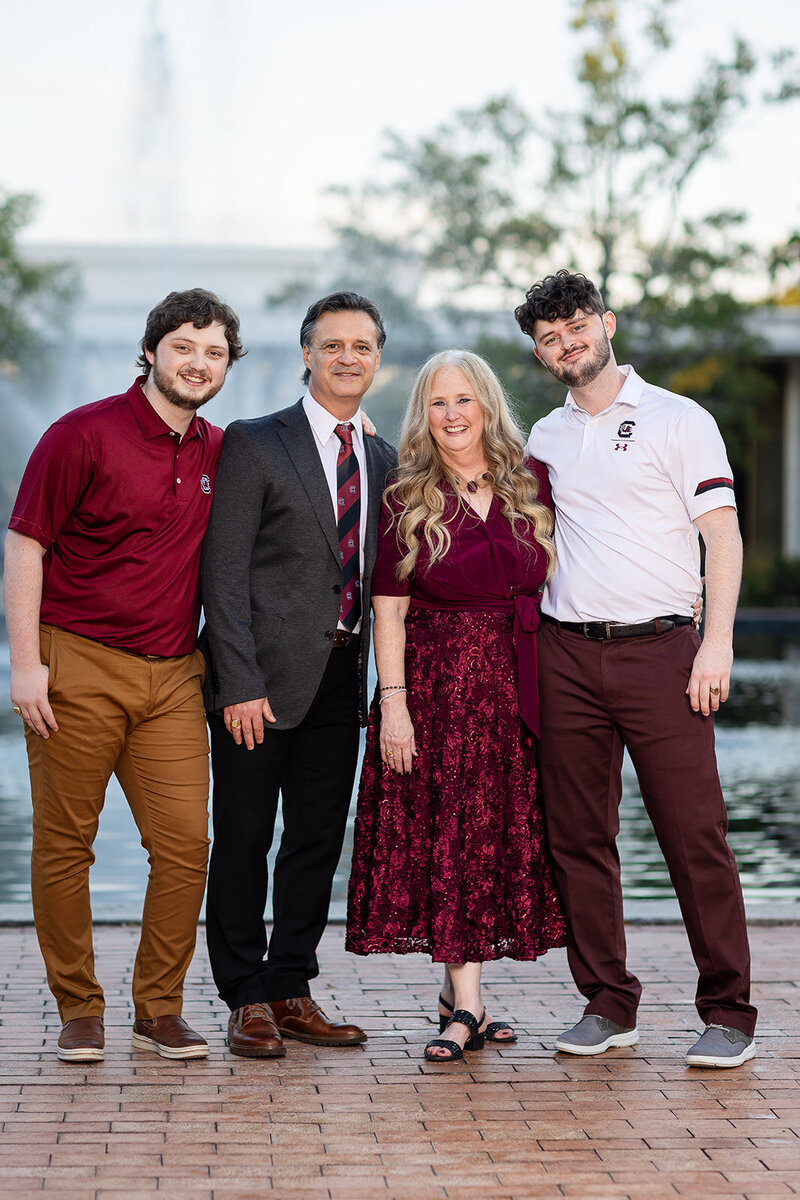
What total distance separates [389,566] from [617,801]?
1.01 meters

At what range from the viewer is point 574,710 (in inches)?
164

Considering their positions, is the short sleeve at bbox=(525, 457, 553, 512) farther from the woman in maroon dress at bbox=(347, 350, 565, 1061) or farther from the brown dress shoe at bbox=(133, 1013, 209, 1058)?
the brown dress shoe at bbox=(133, 1013, 209, 1058)

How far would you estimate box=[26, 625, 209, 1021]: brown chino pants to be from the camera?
3.98 meters

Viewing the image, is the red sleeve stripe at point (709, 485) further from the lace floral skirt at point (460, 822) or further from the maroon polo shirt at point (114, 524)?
the maroon polo shirt at point (114, 524)

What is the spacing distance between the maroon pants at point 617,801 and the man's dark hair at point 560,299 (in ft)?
3.05

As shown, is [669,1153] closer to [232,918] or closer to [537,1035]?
[537,1035]

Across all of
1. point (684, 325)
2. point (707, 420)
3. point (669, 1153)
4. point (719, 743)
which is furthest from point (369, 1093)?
point (684, 325)

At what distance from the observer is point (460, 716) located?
4156 mm

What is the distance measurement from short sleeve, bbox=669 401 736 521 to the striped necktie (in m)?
0.96

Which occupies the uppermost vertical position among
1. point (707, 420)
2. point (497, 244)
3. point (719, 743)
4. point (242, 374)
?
point (497, 244)

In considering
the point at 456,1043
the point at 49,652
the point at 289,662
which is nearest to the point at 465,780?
the point at 289,662

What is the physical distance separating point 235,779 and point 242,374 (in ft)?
88.1

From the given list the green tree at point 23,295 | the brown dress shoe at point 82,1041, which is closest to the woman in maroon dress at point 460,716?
the brown dress shoe at point 82,1041

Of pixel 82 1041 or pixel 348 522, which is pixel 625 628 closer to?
pixel 348 522
